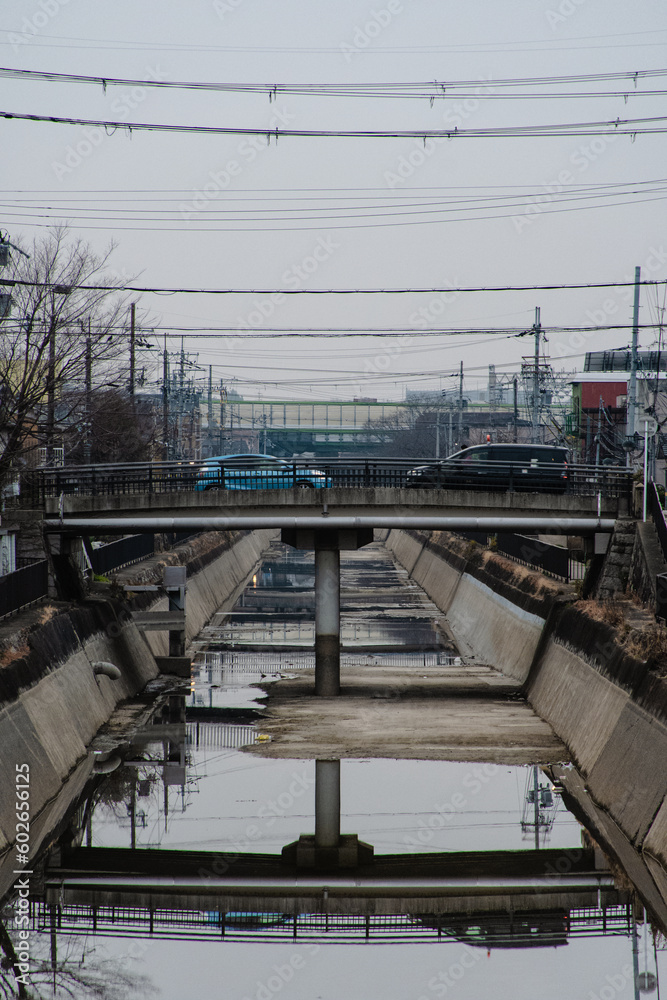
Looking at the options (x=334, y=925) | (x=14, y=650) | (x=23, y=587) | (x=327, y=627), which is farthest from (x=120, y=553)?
(x=334, y=925)

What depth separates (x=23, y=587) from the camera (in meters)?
29.0

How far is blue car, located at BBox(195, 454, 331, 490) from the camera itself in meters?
32.9

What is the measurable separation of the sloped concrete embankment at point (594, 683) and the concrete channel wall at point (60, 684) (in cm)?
1195

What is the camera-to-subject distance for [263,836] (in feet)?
70.7

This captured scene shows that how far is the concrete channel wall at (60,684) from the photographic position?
838 inches

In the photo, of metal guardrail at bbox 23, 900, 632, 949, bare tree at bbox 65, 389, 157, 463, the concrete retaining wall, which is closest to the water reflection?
metal guardrail at bbox 23, 900, 632, 949

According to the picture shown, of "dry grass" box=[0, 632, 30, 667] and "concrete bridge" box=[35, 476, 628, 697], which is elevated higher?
"concrete bridge" box=[35, 476, 628, 697]

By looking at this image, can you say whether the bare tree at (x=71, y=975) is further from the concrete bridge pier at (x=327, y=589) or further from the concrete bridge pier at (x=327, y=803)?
the concrete bridge pier at (x=327, y=589)

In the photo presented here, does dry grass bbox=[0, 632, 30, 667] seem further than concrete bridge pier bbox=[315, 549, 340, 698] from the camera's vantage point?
No

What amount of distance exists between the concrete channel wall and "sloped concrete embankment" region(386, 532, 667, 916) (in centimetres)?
1195

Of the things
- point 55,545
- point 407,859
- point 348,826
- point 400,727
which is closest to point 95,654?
point 55,545

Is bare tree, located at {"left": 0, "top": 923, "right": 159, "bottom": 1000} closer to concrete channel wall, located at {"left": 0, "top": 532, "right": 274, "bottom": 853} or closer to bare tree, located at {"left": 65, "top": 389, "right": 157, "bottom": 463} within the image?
concrete channel wall, located at {"left": 0, "top": 532, "right": 274, "bottom": 853}

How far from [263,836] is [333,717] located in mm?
8416

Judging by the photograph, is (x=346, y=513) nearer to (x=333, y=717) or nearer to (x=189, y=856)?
(x=333, y=717)
